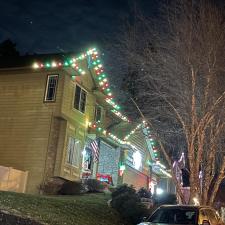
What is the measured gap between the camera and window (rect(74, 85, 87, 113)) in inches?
931

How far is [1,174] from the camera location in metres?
19.9

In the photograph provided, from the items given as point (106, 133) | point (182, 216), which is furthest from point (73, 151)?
point (182, 216)

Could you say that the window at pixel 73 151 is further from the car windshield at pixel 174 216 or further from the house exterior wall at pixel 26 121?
the car windshield at pixel 174 216

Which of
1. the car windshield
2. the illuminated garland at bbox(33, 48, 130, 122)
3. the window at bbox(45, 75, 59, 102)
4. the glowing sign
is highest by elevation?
the illuminated garland at bbox(33, 48, 130, 122)

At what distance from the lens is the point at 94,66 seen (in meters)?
25.0

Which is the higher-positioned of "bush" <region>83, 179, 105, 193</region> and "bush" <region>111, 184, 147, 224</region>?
"bush" <region>83, 179, 105, 193</region>

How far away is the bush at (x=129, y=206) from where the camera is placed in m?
16.7

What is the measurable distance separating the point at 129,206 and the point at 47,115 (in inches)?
289

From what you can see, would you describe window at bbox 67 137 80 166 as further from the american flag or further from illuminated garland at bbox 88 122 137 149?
the american flag

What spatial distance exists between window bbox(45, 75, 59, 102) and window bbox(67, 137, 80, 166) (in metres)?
2.47

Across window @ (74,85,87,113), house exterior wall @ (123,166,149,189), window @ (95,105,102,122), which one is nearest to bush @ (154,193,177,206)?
window @ (74,85,87,113)

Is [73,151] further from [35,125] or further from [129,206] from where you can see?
[129,206]

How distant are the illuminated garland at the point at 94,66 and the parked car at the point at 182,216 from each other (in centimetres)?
1128

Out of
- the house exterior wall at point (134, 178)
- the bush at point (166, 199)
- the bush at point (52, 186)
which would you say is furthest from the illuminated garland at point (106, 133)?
the bush at point (166, 199)
